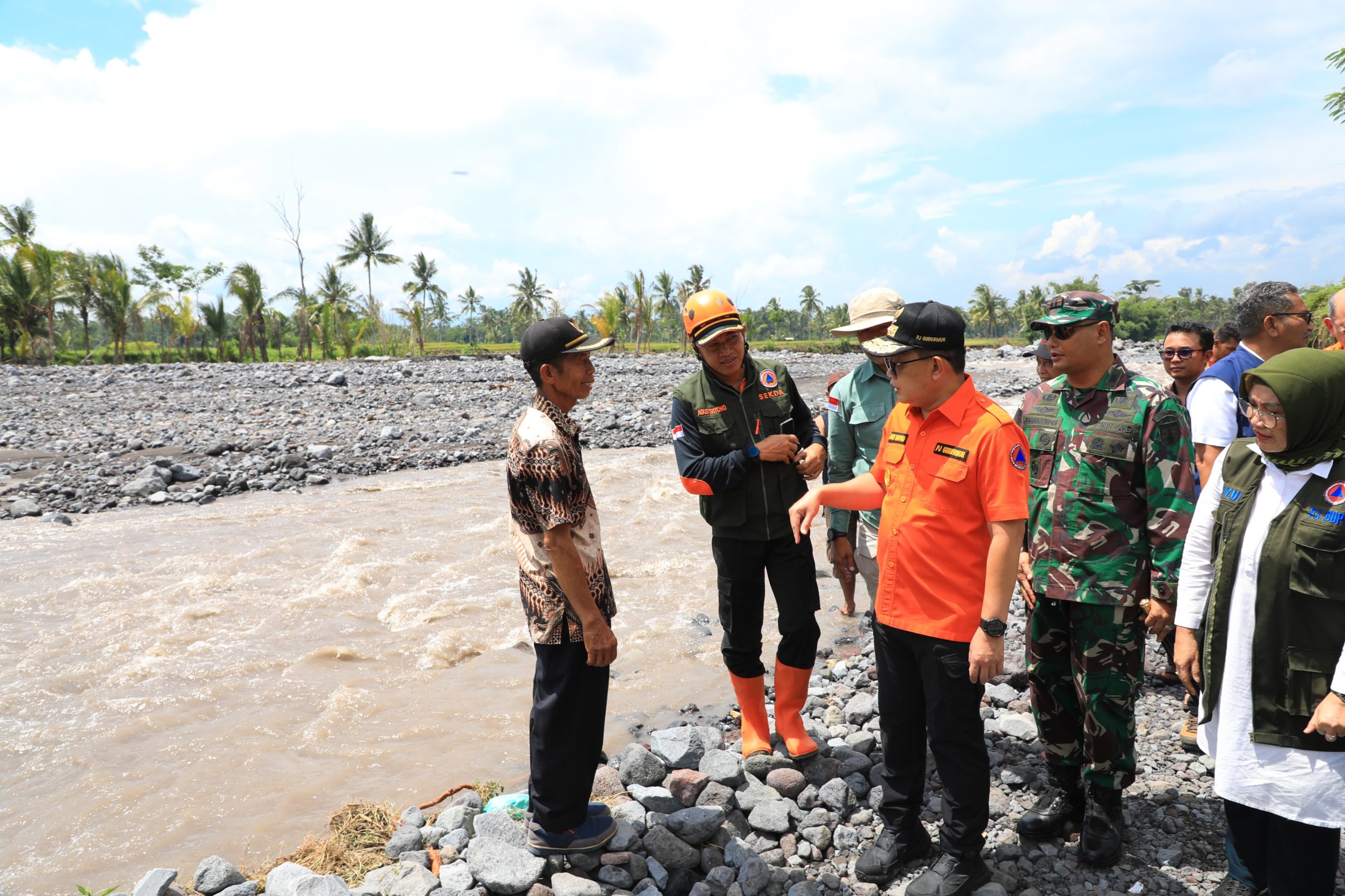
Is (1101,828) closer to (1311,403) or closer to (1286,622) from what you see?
(1286,622)

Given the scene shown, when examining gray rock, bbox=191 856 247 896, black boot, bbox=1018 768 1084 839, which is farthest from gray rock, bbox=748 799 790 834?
gray rock, bbox=191 856 247 896

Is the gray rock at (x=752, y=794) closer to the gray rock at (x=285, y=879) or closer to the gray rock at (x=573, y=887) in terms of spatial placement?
the gray rock at (x=573, y=887)

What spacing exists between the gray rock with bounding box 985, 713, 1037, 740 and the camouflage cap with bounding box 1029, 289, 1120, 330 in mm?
2054

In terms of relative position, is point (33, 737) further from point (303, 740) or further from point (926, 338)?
point (926, 338)

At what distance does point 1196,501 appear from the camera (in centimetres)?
275

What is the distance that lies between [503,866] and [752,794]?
3.73 feet

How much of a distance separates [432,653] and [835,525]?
3.73m

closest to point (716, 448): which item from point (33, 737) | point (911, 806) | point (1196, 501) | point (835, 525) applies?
point (835, 525)

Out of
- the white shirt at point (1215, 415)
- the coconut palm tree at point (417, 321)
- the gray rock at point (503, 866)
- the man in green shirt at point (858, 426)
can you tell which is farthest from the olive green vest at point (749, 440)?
the coconut palm tree at point (417, 321)

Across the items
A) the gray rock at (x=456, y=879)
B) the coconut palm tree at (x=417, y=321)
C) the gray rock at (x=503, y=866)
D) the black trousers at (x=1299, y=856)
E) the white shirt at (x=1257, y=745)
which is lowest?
the gray rock at (x=456, y=879)

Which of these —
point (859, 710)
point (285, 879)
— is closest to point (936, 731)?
point (859, 710)

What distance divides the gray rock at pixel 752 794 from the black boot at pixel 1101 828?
3.91 ft

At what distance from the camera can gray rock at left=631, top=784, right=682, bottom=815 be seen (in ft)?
10.6

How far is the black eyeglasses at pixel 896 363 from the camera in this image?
253cm
